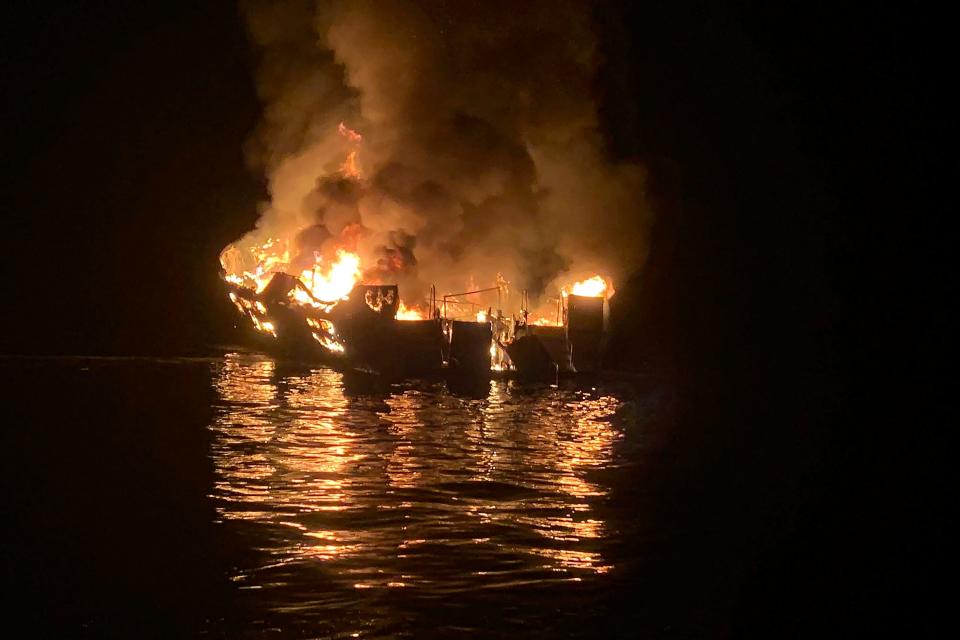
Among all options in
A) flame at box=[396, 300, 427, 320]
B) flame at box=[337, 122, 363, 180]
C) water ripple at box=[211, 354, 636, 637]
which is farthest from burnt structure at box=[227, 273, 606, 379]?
water ripple at box=[211, 354, 636, 637]

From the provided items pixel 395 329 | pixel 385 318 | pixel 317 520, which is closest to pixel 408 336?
pixel 395 329

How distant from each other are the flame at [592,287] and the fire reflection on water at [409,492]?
3623 centimetres

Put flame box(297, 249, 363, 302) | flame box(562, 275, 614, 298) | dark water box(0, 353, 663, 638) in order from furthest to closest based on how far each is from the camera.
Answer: flame box(562, 275, 614, 298) → flame box(297, 249, 363, 302) → dark water box(0, 353, 663, 638)

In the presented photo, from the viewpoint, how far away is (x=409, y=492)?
52.6ft

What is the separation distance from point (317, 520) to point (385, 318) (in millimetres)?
35218

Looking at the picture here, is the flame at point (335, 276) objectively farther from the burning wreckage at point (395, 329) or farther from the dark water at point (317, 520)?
the dark water at point (317, 520)

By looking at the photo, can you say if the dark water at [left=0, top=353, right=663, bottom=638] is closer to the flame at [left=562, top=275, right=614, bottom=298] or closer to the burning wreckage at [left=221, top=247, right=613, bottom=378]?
the burning wreckage at [left=221, top=247, right=613, bottom=378]

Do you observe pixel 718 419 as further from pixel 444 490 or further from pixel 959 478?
pixel 444 490

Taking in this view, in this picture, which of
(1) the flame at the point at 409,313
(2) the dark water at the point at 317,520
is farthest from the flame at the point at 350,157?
(2) the dark water at the point at 317,520

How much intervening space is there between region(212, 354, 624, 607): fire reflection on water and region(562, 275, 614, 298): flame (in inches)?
1426

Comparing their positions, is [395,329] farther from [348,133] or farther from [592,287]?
[592,287]

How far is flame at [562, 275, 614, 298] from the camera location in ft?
219

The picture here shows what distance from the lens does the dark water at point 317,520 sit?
973 cm

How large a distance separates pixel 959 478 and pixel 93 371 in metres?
35.0
